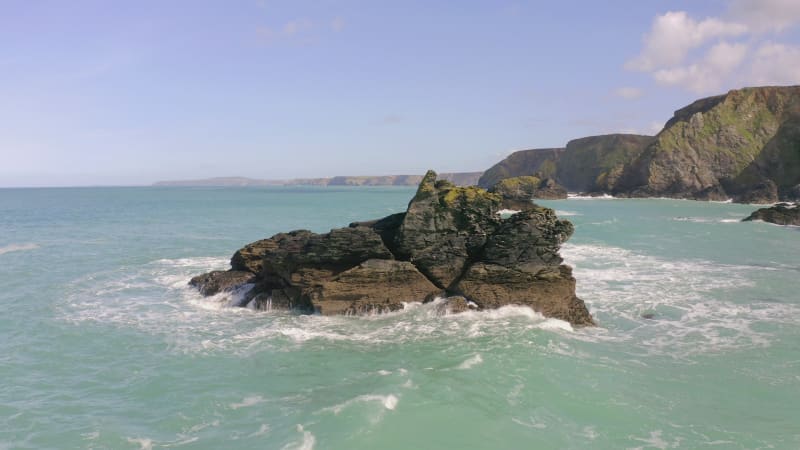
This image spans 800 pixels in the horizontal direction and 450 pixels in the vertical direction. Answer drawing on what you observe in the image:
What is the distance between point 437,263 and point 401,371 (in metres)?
8.87

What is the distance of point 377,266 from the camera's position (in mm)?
23734

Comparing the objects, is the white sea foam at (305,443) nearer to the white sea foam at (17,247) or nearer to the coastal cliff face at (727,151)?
the white sea foam at (17,247)

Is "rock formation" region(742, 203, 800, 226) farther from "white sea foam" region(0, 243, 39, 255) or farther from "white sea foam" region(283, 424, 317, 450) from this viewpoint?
"white sea foam" region(0, 243, 39, 255)

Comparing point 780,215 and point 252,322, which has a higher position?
point 780,215

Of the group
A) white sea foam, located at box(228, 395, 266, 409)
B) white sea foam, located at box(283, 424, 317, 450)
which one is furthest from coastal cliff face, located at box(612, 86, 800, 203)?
white sea foam, located at box(283, 424, 317, 450)

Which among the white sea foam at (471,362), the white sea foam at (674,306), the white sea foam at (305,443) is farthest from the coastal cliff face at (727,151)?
the white sea foam at (305,443)

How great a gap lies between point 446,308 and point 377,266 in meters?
3.80

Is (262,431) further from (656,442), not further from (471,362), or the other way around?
(656,442)

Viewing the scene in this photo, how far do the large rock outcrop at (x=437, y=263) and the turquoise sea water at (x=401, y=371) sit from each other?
1054 mm

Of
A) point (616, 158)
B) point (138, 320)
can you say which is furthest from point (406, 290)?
point (616, 158)

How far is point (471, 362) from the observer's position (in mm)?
17094

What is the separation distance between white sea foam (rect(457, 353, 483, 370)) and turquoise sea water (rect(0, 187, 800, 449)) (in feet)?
0.33

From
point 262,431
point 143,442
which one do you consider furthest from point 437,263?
point 143,442

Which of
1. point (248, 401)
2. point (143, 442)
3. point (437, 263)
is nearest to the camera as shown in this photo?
point (143, 442)
